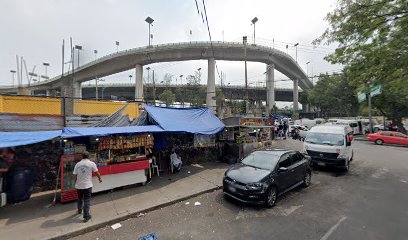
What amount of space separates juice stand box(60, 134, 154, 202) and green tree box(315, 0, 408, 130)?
11.0 meters

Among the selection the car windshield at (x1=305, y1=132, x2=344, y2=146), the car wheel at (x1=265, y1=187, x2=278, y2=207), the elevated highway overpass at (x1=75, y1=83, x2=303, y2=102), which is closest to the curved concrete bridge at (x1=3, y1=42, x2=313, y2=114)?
the elevated highway overpass at (x1=75, y1=83, x2=303, y2=102)

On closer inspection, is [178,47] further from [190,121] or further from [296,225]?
[296,225]

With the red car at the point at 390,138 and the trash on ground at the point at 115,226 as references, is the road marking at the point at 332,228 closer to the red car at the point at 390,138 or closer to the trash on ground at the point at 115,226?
the trash on ground at the point at 115,226

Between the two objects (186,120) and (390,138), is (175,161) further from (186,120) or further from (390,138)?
(390,138)

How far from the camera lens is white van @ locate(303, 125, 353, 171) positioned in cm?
1074

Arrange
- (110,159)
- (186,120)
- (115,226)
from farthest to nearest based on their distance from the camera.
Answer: (186,120), (110,159), (115,226)

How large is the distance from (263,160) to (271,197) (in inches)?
57.3

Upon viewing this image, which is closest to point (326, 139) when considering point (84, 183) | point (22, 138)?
point (84, 183)

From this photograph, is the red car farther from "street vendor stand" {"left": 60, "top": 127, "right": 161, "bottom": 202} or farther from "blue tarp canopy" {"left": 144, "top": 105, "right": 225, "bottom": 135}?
"street vendor stand" {"left": 60, "top": 127, "right": 161, "bottom": 202}

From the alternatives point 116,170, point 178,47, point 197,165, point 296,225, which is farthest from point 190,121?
point 178,47

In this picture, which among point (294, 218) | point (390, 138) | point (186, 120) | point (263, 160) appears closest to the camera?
point (294, 218)

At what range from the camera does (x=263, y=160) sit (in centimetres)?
789

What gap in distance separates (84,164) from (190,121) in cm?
583

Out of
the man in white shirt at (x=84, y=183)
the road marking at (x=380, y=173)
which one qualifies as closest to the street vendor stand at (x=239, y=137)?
the road marking at (x=380, y=173)
